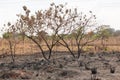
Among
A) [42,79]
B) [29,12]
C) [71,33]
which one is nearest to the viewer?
[42,79]

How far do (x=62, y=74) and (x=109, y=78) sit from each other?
2.93 meters

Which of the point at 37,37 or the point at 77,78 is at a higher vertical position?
the point at 37,37

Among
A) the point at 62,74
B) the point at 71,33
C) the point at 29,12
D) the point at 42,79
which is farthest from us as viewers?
the point at 71,33

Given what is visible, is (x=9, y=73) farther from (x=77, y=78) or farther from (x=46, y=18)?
(x=46, y=18)

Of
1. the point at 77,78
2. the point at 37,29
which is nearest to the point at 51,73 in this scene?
the point at 77,78

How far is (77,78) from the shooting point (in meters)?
22.1

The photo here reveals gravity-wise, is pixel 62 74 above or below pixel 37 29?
below

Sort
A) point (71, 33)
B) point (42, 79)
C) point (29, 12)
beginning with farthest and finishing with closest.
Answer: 1. point (71, 33)
2. point (29, 12)
3. point (42, 79)

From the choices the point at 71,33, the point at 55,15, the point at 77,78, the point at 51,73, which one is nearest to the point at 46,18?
the point at 55,15

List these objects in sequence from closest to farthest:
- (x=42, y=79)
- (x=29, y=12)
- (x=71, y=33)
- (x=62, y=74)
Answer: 1. (x=42, y=79)
2. (x=62, y=74)
3. (x=29, y=12)
4. (x=71, y=33)

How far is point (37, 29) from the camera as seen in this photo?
3350cm

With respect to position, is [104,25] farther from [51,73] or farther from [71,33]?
[51,73]

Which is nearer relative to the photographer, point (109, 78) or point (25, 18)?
point (109, 78)

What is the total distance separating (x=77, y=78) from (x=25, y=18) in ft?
40.4
